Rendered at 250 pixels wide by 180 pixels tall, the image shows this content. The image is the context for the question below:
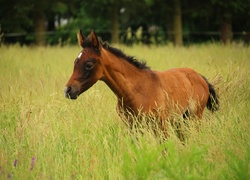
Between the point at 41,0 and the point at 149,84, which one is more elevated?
the point at 41,0

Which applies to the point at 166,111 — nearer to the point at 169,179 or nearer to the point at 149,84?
the point at 149,84

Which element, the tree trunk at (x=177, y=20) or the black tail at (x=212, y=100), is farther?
the tree trunk at (x=177, y=20)

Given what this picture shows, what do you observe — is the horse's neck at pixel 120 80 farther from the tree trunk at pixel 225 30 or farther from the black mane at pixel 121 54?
the tree trunk at pixel 225 30

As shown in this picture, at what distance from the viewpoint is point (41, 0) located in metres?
20.0

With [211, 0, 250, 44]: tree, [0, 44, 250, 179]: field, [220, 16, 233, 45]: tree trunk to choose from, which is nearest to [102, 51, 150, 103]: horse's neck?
[0, 44, 250, 179]: field

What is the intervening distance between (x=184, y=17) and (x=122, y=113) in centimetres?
2122

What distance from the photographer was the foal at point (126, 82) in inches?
195

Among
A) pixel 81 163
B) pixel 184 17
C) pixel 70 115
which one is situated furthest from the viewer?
pixel 184 17

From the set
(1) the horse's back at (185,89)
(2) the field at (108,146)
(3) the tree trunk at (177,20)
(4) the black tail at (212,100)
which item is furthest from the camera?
(3) the tree trunk at (177,20)

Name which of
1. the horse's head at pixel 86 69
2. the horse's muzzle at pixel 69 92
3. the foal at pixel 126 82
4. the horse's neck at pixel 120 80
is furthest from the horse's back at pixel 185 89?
the horse's muzzle at pixel 69 92

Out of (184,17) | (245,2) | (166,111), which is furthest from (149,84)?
(184,17)

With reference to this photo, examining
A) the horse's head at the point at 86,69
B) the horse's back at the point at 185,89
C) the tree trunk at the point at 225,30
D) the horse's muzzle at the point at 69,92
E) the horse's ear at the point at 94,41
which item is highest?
the horse's ear at the point at 94,41

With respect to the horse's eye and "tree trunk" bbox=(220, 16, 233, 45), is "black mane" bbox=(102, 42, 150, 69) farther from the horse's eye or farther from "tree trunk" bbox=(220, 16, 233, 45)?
"tree trunk" bbox=(220, 16, 233, 45)

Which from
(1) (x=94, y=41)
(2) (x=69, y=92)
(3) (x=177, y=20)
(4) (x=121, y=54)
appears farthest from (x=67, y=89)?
(3) (x=177, y=20)
